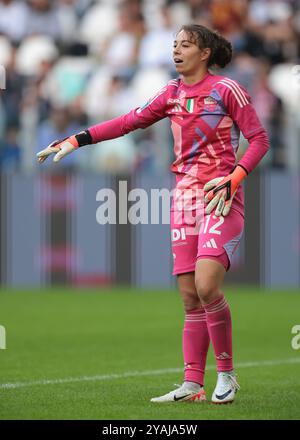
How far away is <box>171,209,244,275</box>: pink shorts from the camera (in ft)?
23.2

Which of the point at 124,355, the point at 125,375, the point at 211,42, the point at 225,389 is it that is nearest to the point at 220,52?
the point at 211,42

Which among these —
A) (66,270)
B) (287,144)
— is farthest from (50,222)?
(287,144)

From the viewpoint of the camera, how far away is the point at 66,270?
16.2 meters

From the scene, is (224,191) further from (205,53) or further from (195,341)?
(195,341)

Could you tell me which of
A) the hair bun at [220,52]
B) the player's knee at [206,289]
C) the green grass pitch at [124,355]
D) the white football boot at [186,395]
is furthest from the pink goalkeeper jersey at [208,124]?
the green grass pitch at [124,355]

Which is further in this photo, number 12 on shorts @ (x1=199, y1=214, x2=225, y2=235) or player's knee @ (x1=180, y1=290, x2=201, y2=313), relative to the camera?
player's knee @ (x1=180, y1=290, x2=201, y2=313)

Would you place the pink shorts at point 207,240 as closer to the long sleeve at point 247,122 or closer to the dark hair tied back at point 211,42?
the long sleeve at point 247,122

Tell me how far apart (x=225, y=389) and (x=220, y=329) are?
Result: 37 cm

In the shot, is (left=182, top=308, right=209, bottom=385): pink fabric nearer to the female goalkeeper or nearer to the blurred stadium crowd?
the female goalkeeper

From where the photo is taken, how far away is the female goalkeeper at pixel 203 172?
278 inches

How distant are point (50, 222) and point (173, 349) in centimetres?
609

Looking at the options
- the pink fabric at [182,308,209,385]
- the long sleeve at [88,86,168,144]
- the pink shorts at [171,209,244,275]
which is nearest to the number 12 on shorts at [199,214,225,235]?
the pink shorts at [171,209,244,275]

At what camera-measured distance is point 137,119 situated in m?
7.41

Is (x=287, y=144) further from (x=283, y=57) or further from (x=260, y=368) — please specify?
(x=260, y=368)
